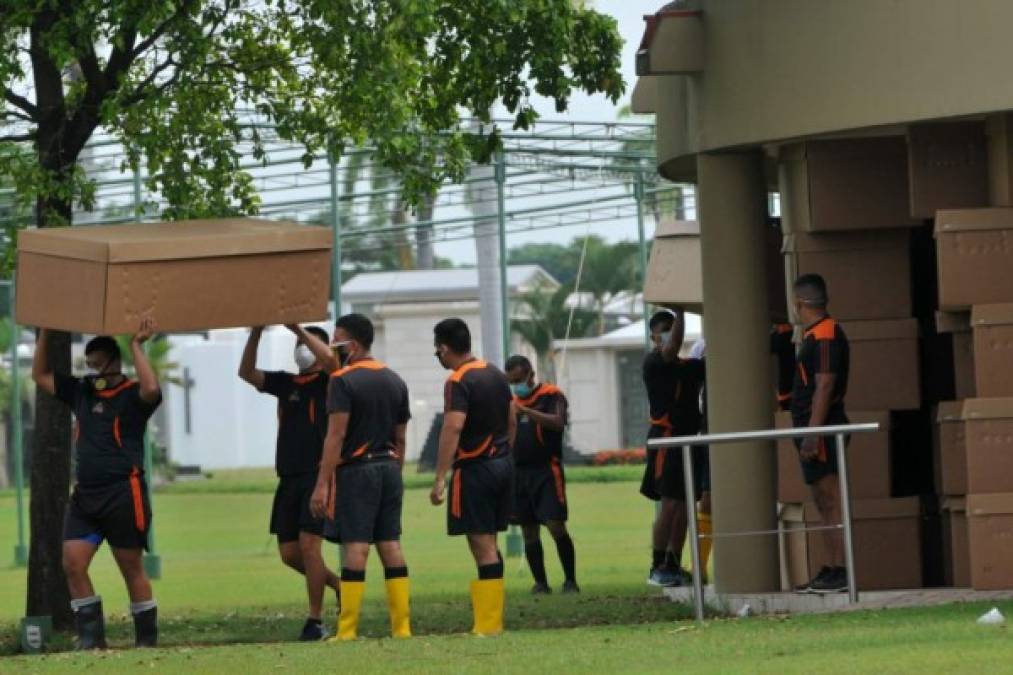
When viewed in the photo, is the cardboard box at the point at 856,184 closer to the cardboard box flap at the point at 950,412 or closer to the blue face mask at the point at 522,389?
the cardboard box flap at the point at 950,412

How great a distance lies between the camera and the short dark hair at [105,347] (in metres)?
12.2

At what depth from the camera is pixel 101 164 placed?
82.7 feet

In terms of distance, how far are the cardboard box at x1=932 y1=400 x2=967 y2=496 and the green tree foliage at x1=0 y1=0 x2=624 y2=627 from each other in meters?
3.65

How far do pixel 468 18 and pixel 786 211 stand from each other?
266cm

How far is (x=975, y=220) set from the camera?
12.5 metres

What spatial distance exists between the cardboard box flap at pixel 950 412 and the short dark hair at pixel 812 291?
3.12 ft

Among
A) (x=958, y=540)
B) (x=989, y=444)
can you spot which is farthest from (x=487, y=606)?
(x=989, y=444)

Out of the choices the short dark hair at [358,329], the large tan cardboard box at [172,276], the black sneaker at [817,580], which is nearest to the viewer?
the large tan cardboard box at [172,276]

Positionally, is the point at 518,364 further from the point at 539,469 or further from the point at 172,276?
the point at 172,276

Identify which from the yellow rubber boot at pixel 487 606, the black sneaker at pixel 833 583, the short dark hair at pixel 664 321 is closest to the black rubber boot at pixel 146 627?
the yellow rubber boot at pixel 487 606

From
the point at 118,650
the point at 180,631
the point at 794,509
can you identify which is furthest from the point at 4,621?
the point at 794,509

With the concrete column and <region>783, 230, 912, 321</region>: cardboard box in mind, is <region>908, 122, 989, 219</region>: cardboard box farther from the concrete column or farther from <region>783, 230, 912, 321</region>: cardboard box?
the concrete column

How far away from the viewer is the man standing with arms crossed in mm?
12852

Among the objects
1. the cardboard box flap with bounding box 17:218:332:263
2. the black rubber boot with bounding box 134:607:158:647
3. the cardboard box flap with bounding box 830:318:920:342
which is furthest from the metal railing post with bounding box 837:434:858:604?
the black rubber boot with bounding box 134:607:158:647
